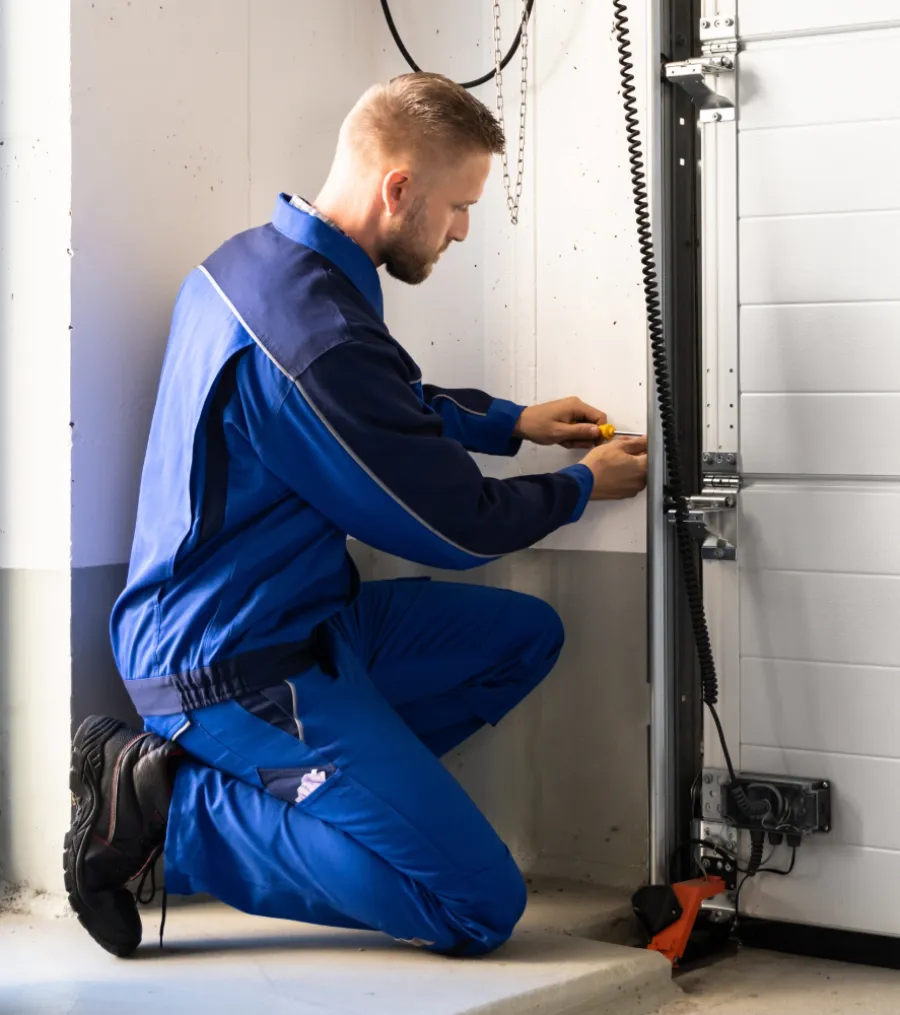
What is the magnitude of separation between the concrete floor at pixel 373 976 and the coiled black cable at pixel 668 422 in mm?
363

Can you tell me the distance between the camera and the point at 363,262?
2.33 m

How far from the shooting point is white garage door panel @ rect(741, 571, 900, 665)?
2.47 m

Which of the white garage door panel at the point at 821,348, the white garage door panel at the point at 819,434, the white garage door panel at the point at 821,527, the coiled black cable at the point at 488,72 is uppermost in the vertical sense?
the coiled black cable at the point at 488,72

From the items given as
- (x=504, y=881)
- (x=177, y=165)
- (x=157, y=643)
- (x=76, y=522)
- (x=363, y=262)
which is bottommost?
(x=504, y=881)

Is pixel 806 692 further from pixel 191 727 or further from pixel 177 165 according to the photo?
pixel 177 165

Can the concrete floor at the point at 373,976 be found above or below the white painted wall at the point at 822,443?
below

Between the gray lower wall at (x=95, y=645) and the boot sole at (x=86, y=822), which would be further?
the gray lower wall at (x=95, y=645)

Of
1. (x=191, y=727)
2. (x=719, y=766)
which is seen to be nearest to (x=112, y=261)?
(x=191, y=727)

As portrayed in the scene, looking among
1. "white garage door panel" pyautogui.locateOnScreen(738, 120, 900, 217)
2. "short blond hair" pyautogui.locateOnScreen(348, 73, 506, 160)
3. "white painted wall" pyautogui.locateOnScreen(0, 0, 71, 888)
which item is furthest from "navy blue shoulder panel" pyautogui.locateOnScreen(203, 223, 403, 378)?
"white garage door panel" pyautogui.locateOnScreen(738, 120, 900, 217)

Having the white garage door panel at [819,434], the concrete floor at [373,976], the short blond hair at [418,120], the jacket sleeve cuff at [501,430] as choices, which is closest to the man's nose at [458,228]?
the short blond hair at [418,120]

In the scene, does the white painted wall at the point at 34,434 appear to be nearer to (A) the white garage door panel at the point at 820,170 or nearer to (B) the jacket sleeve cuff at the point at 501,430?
(B) the jacket sleeve cuff at the point at 501,430

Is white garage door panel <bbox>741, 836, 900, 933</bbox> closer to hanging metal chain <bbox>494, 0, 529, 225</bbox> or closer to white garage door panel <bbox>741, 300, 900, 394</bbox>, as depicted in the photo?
white garage door panel <bbox>741, 300, 900, 394</bbox>

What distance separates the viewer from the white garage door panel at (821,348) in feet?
8.00

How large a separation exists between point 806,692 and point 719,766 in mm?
245
